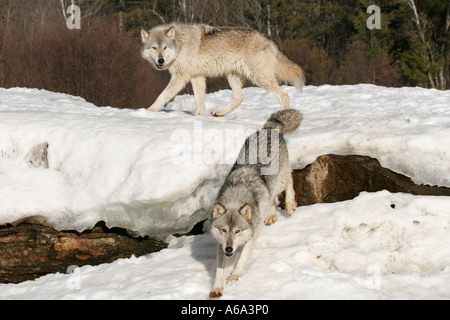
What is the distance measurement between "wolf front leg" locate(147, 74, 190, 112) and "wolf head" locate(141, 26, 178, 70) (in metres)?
0.29

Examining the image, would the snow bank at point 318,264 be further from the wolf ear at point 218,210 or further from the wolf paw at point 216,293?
the wolf ear at point 218,210

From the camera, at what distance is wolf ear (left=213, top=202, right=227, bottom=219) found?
4.43 meters

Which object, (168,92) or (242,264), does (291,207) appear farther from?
(168,92)

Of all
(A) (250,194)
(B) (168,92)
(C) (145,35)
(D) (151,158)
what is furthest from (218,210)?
(C) (145,35)

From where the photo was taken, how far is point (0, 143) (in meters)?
5.87

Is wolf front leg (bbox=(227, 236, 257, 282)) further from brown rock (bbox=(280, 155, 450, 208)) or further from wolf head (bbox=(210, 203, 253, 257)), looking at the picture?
brown rock (bbox=(280, 155, 450, 208))

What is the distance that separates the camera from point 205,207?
Result: 5531 millimetres

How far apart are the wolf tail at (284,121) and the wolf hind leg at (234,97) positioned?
2176mm

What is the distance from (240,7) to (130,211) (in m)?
24.2

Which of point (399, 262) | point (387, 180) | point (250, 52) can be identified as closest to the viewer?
point (399, 262)

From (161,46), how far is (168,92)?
765 millimetres

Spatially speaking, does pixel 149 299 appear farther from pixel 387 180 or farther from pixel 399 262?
pixel 387 180
